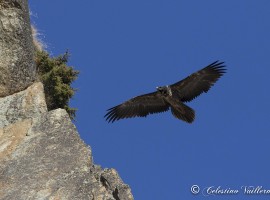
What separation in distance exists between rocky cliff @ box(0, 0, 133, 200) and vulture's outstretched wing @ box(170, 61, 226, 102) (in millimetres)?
4978

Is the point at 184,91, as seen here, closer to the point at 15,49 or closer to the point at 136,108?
the point at 136,108

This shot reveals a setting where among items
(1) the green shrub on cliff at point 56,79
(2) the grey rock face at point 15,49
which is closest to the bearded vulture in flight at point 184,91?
(1) the green shrub on cliff at point 56,79

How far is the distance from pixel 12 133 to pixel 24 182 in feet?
6.72

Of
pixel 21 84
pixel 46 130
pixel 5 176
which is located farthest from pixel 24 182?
pixel 21 84

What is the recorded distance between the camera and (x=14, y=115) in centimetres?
1623

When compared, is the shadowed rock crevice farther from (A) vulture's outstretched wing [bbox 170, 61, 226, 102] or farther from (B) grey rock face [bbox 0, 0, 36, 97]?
(A) vulture's outstretched wing [bbox 170, 61, 226, 102]

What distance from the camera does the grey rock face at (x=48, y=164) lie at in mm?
13570

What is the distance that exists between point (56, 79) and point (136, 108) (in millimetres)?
2725

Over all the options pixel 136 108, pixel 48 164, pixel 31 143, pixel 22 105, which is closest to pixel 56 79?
pixel 136 108

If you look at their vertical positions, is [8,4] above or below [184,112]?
above

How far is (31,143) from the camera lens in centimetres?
1505

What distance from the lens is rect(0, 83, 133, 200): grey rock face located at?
13.6 m

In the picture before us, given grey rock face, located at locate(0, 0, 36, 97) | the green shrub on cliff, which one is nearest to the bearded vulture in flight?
the green shrub on cliff

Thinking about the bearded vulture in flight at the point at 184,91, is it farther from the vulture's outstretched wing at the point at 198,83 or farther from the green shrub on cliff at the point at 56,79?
the green shrub on cliff at the point at 56,79
